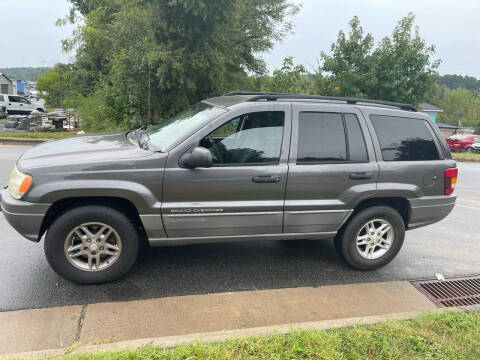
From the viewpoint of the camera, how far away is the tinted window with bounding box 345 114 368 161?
13.2 feet

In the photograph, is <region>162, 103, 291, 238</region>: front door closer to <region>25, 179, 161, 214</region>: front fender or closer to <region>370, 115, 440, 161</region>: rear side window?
<region>25, 179, 161, 214</region>: front fender

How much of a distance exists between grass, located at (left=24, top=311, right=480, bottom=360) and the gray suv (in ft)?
4.00

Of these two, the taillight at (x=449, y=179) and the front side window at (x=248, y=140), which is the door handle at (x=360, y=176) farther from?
the taillight at (x=449, y=179)

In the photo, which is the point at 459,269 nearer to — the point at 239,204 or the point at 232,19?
the point at 239,204

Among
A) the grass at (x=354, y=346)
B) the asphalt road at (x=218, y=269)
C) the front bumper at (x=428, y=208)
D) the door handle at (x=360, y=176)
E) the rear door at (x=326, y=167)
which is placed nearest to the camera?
the grass at (x=354, y=346)

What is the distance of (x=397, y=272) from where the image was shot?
4387 mm

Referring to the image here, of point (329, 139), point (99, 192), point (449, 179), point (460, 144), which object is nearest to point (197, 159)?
point (99, 192)

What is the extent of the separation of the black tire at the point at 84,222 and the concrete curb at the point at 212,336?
961 mm

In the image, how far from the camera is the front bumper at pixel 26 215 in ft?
10.8

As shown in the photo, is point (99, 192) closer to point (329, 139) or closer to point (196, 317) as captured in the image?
point (196, 317)

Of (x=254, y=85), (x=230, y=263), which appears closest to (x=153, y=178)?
(x=230, y=263)

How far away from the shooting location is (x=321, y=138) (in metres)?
3.96

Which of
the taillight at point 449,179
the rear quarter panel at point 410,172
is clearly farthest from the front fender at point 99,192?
the taillight at point 449,179

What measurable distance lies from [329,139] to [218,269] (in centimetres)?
182
